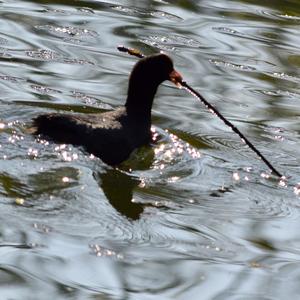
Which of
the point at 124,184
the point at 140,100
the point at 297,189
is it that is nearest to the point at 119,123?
the point at 140,100

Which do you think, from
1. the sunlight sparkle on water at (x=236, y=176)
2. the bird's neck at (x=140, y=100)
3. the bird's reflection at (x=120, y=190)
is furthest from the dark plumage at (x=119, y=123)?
the sunlight sparkle on water at (x=236, y=176)

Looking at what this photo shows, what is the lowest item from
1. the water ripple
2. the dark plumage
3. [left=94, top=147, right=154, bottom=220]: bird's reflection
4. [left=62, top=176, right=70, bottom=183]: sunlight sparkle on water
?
[left=94, top=147, right=154, bottom=220]: bird's reflection

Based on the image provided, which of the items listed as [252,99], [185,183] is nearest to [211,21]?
[252,99]

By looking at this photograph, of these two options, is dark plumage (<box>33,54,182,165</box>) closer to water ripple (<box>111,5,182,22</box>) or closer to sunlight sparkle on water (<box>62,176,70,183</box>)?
sunlight sparkle on water (<box>62,176,70,183</box>)

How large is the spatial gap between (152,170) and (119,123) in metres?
0.48

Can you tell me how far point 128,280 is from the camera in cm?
562

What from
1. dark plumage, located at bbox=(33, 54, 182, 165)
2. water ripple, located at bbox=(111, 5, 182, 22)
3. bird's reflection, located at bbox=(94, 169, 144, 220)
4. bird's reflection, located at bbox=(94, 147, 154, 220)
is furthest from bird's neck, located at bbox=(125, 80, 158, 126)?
water ripple, located at bbox=(111, 5, 182, 22)

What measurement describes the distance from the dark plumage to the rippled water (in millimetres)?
78

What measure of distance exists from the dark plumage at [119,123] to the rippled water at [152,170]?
0.08 m

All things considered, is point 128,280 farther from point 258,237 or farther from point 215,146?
point 215,146

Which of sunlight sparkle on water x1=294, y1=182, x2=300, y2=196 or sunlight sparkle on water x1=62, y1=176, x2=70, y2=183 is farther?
sunlight sparkle on water x1=294, y1=182, x2=300, y2=196

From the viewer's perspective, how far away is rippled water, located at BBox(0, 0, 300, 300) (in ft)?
18.8

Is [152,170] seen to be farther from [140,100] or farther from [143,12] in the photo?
[143,12]

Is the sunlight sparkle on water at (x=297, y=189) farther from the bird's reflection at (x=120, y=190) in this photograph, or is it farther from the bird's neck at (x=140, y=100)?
the bird's neck at (x=140, y=100)
